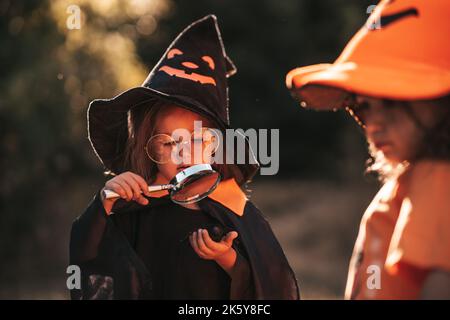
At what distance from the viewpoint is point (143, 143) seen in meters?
2.25

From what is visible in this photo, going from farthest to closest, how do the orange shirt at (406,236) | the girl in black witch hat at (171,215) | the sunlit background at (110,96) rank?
the sunlit background at (110,96)
the girl in black witch hat at (171,215)
the orange shirt at (406,236)

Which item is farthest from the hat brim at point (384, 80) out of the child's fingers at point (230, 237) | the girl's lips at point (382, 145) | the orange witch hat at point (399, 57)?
the child's fingers at point (230, 237)

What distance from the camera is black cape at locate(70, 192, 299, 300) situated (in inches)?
79.6

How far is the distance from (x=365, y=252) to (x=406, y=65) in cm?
44

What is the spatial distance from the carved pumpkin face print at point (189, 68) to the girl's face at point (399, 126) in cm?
80

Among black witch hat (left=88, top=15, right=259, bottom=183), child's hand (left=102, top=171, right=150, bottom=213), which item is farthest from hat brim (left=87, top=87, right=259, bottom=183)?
child's hand (left=102, top=171, right=150, bottom=213)

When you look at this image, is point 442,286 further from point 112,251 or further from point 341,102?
point 112,251

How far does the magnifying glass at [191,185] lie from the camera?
6.73 ft

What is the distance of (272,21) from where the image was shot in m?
12.1

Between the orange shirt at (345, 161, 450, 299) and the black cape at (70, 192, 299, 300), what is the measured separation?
22.2 inches

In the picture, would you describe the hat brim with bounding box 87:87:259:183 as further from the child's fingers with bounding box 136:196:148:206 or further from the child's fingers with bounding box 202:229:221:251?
the child's fingers with bounding box 202:229:221:251

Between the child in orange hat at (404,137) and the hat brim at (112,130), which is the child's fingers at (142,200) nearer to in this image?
the hat brim at (112,130)

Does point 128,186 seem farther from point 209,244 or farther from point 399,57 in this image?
point 399,57
